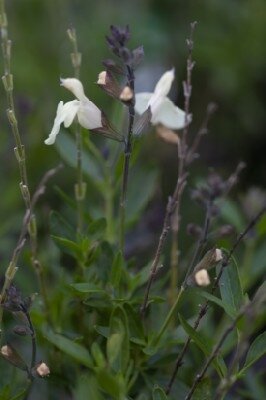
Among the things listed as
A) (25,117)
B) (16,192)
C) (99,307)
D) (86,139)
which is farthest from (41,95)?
(99,307)

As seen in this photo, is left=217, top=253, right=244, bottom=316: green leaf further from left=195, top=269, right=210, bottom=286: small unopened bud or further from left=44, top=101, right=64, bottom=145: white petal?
left=44, top=101, right=64, bottom=145: white petal

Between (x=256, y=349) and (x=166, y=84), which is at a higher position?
(x=166, y=84)

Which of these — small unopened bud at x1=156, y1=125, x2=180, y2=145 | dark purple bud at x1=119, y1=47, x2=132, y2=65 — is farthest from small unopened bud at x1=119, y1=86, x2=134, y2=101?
small unopened bud at x1=156, y1=125, x2=180, y2=145

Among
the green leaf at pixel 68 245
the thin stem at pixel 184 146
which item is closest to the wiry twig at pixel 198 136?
the thin stem at pixel 184 146

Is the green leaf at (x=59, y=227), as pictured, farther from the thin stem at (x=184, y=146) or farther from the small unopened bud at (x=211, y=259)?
the small unopened bud at (x=211, y=259)

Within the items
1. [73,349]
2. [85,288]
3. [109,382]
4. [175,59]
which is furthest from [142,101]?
[175,59]

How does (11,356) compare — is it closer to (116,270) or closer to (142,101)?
(116,270)
